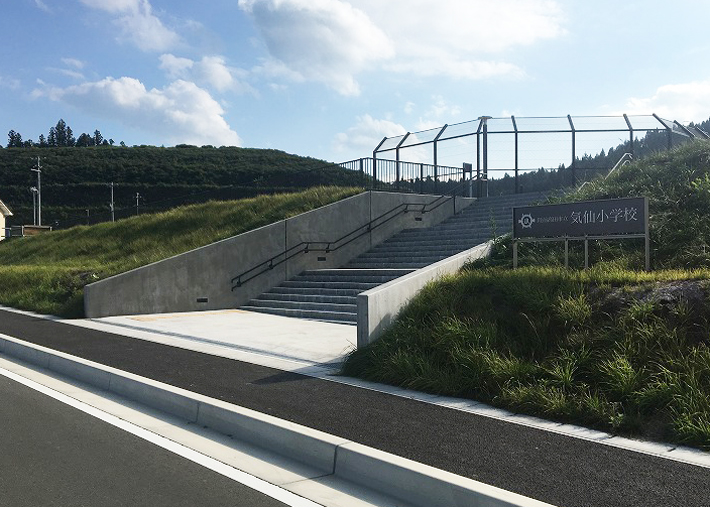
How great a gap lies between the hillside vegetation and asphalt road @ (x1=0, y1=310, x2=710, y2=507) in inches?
23.2

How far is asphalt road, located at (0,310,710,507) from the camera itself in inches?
150

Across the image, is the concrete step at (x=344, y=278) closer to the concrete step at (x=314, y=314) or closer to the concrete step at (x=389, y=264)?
the concrete step at (x=389, y=264)

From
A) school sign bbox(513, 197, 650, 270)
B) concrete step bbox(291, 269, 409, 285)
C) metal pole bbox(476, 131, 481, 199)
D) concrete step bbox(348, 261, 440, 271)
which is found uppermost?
metal pole bbox(476, 131, 481, 199)

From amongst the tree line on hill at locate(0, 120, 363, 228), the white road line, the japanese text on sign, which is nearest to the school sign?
the japanese text on sign

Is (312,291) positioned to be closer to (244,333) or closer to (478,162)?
(244,333)

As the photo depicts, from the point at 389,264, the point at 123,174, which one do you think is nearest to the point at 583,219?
the point at 389,264

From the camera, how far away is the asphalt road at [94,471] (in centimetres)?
398

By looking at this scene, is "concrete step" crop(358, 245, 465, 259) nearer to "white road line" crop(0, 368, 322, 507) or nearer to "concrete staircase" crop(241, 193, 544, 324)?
"concrete staircase" crop(241, 193, 544, 324)

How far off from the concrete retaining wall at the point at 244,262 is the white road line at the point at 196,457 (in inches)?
324

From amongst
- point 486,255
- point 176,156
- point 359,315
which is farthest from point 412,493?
point 176,156

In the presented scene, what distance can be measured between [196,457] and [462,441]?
7.16 feet

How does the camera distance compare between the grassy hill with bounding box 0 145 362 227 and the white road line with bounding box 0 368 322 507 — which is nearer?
the white road line with bounding box 0 368 322 507

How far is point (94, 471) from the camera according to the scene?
4.52 metres

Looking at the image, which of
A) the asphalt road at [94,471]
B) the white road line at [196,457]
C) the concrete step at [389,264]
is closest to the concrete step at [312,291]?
the concrete step at [389,264]
